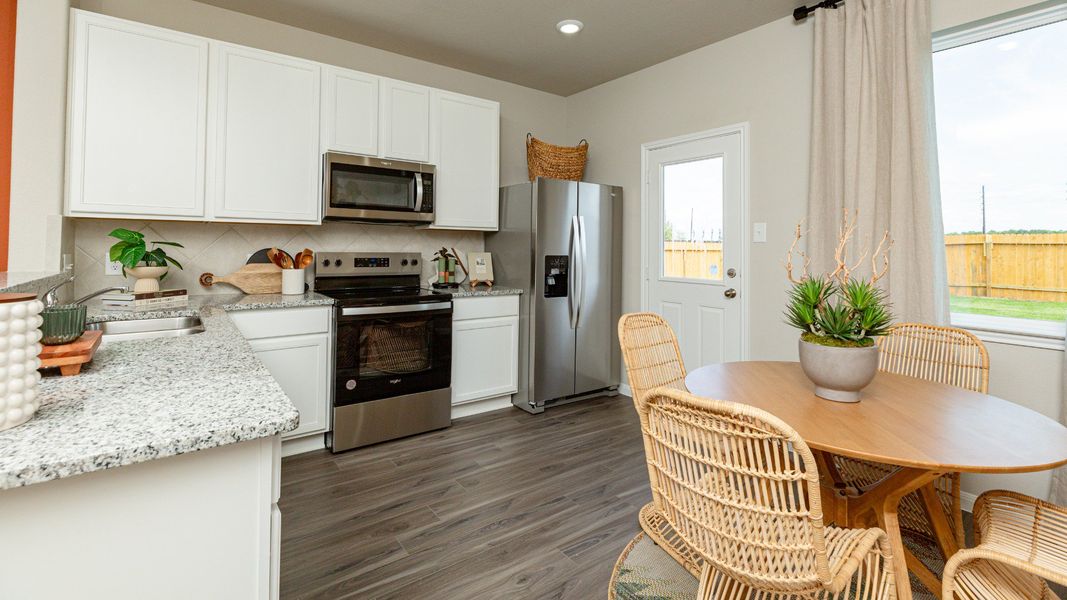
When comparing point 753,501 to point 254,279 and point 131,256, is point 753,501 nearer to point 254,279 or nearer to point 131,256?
point 131,256

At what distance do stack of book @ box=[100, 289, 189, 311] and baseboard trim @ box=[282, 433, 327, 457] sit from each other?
37.4 inches

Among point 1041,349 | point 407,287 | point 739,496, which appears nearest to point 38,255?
point 407,287

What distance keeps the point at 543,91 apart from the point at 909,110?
2.92 meters

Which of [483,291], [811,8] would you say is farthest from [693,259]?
[811,8]

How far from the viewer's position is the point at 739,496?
112 centimetres

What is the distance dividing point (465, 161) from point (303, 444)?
216 centimetres

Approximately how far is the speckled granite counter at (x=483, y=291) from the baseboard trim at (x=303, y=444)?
1.19 meters

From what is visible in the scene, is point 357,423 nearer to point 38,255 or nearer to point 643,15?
point 38,255

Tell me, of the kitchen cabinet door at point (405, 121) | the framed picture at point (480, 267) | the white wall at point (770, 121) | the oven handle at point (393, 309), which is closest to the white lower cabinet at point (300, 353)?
the oven handle at point (393, 309)

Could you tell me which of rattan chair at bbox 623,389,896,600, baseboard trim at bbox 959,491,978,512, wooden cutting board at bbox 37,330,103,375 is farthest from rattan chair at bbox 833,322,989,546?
wooden cutting board at bbox 37,330,103,375

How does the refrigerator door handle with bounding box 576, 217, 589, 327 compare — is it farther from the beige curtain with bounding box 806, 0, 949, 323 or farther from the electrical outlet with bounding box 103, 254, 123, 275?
the electrical outlet with bounding box 103, 254, 123, 275

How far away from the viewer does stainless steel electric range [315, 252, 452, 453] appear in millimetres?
2965

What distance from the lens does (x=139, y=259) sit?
2531 mm

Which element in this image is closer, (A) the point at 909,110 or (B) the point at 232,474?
(B) the point at 232,474
